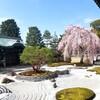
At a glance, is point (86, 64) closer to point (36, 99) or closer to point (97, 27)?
point (97, 27)

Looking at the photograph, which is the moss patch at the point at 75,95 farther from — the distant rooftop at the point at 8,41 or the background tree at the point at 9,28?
the background tree at the point at 9,28

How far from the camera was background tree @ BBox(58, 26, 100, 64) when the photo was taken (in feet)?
125

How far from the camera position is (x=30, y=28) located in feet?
276

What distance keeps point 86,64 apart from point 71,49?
3644 millimetres

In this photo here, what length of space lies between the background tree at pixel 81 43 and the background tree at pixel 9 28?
148ft

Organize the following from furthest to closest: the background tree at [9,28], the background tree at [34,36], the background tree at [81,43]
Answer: the background tree at [9,28] < the background tree at [34,36] < the background tree at [81,43]

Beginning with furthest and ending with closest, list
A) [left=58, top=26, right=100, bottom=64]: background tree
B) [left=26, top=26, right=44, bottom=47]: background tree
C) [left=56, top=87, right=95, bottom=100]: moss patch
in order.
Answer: [left=26, top=26, right=44, bottom=47]: background tree → [left=58, top=26, right=100, bottom=64]: background tree → [left=56, top=87, right=95, bottom=100]: moss patch

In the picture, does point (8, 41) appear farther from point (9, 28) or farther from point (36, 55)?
point (9, 28)

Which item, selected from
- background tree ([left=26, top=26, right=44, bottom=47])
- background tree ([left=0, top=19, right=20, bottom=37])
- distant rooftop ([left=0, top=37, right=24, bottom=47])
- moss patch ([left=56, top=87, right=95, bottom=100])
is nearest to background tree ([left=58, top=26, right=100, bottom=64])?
distant rooftop ([left=0, top=37, right=24, bottom=47])

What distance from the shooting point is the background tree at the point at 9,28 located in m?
83.0

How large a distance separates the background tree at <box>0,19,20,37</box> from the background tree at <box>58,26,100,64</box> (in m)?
45.0

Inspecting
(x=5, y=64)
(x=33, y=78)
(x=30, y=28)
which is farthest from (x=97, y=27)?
(x=30, y=28)

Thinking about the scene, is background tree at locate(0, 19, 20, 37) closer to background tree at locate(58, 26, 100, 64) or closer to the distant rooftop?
the distant rooftop

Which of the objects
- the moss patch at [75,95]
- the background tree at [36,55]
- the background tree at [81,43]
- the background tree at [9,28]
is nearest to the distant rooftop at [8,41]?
the background tree at [81,43]
